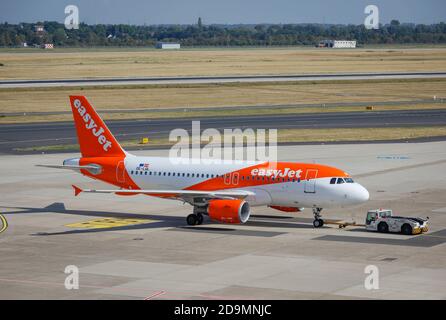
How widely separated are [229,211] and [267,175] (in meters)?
4.06

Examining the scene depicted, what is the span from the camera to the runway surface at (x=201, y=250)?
4719cm

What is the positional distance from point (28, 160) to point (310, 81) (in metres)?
109

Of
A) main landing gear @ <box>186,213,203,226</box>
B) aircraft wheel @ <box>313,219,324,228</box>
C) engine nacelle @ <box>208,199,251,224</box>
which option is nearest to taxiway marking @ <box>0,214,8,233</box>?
main landing gear @ <box>186,213,203,226</box>

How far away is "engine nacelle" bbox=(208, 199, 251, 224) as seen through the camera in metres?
62.4

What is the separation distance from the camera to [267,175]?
212ft

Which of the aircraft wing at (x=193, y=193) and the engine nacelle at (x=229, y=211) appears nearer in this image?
the engine nacelle at (x=229, y=211)

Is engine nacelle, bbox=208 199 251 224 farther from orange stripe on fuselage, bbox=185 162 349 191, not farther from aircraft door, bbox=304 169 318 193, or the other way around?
aircraft door, bbox=304 169 318 193

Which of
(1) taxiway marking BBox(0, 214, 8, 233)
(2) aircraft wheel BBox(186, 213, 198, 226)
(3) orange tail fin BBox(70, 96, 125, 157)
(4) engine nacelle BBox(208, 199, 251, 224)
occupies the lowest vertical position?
(1) taxiway marking BBox(0, 214, 8, 233)

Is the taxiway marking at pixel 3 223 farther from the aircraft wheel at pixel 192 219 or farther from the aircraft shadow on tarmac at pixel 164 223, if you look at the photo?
the aircraft wheel at pixel 192 219

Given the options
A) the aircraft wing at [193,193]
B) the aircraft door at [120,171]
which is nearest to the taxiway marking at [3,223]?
the aircraft wing at [193,193]

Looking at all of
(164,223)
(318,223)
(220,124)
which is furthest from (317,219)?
(220,124)

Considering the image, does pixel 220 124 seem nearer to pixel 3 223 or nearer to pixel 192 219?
pixel 192 219

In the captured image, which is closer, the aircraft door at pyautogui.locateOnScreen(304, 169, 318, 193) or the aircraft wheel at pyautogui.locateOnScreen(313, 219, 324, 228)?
the aircraft door at pyautogui.locateOnScreen(304, 169, 318, 193)
